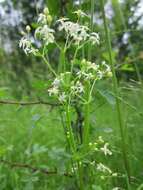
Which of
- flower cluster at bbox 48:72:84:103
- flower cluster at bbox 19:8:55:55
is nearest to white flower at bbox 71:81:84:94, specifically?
flower cluster at bbox 48:72:84:103

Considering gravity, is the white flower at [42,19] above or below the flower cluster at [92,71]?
above

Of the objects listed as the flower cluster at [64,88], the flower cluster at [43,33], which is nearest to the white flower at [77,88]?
the flower cluster at [64,88]

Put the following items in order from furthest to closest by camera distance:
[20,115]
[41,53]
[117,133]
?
[20,115], [117,133], [41,53]

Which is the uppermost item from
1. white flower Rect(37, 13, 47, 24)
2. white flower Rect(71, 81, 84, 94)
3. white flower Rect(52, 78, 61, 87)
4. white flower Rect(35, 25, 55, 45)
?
white flower Rect(37, 13, 47, 24)

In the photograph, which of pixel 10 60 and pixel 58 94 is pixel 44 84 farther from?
pixel 10 60

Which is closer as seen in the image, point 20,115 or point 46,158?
point 46,158

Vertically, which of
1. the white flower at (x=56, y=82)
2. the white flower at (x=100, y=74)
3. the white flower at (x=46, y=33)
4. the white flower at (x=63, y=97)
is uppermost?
the white flower at (x=46, y=33)

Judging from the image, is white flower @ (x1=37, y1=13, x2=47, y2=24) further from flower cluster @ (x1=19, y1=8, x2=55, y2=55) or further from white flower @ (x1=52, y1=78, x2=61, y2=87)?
white flower @ (x1=52, y1=78, x2=61, y2=87)

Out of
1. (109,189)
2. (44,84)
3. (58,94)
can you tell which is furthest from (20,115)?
(58,94)

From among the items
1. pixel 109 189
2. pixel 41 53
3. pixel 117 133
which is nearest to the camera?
pixel 41 53

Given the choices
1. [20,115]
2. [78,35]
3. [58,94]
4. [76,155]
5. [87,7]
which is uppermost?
[20,115]

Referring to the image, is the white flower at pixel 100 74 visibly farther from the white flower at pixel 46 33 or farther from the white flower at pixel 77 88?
the white flower at pixel 46 33
